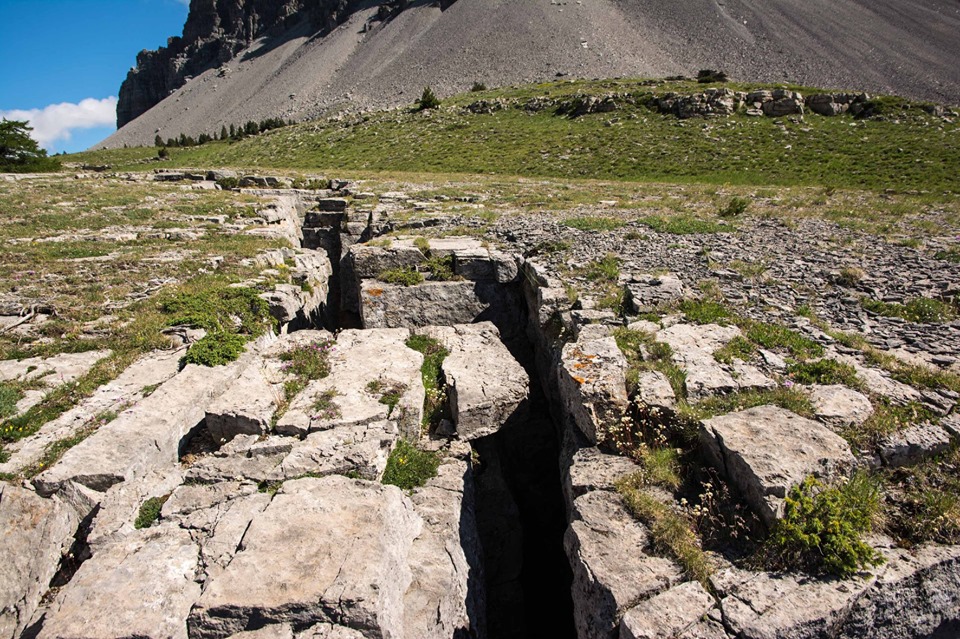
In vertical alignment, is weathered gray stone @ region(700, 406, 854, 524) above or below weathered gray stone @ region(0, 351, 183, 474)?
below

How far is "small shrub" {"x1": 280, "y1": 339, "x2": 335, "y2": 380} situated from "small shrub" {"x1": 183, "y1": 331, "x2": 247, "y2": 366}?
0.80 meters

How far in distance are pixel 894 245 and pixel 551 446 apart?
33.3ft

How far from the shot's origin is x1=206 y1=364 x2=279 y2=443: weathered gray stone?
20.6ft

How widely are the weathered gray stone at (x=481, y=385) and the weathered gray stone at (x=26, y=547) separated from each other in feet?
15.0

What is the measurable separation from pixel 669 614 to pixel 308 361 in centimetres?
638

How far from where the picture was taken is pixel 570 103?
166 feet

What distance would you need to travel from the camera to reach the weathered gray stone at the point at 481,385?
708cm

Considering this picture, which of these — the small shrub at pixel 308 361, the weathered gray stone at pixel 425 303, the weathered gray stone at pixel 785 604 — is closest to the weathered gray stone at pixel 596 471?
the weathered gray stone at pixel 785 604

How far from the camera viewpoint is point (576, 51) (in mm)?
82438

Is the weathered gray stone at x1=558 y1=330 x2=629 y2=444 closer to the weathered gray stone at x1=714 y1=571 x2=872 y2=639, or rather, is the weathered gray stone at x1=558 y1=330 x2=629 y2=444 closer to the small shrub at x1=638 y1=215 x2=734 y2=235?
the weathered gray stone at x1=714 y1=571 x2=872 y2=639

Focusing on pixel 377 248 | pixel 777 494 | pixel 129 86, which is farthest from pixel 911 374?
pixel 129 86

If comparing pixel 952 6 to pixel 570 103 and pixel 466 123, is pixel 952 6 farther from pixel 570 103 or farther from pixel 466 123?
pixel 466 123

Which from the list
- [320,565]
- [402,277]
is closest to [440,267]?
[402,277]

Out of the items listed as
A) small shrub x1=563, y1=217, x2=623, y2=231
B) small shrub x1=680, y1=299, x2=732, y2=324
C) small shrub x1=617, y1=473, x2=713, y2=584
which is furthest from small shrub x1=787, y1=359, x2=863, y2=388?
small shrub x1=563, y1=217, x2=623, y2=231
